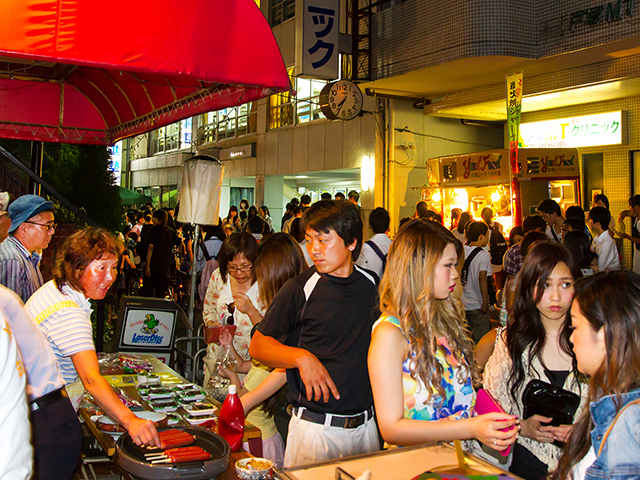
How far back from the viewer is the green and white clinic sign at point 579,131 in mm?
11461

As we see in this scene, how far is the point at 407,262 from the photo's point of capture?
2430 millimetres

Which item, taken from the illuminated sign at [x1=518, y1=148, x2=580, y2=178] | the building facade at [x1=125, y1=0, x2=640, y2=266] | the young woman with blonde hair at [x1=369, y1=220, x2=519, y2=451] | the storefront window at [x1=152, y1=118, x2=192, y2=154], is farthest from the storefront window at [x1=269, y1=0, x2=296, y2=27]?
the young woman with blonde hair at [x1=369, y1=220, x2=519, y2=451]

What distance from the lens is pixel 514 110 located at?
33.5ft

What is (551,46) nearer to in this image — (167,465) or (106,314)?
(106,314)

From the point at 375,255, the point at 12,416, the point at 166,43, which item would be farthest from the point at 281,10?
the point at 12,416

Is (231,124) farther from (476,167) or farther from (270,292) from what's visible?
(270,292)

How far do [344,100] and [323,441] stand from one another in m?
10.9

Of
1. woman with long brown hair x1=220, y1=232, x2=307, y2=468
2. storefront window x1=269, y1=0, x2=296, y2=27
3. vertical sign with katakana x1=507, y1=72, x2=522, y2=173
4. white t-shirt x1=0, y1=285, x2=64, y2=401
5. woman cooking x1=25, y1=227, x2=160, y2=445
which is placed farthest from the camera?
storefront window x1=269, y1=0, x2=296, y2=27

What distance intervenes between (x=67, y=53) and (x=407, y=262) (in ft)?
9.45

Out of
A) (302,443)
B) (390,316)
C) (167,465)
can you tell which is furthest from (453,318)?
(167,465)

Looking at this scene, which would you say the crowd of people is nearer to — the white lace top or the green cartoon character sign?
the white lace top

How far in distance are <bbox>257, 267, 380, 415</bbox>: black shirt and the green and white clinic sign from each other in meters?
10.4

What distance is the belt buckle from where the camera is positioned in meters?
2.82

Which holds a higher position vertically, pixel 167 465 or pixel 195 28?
pixel 195 28
